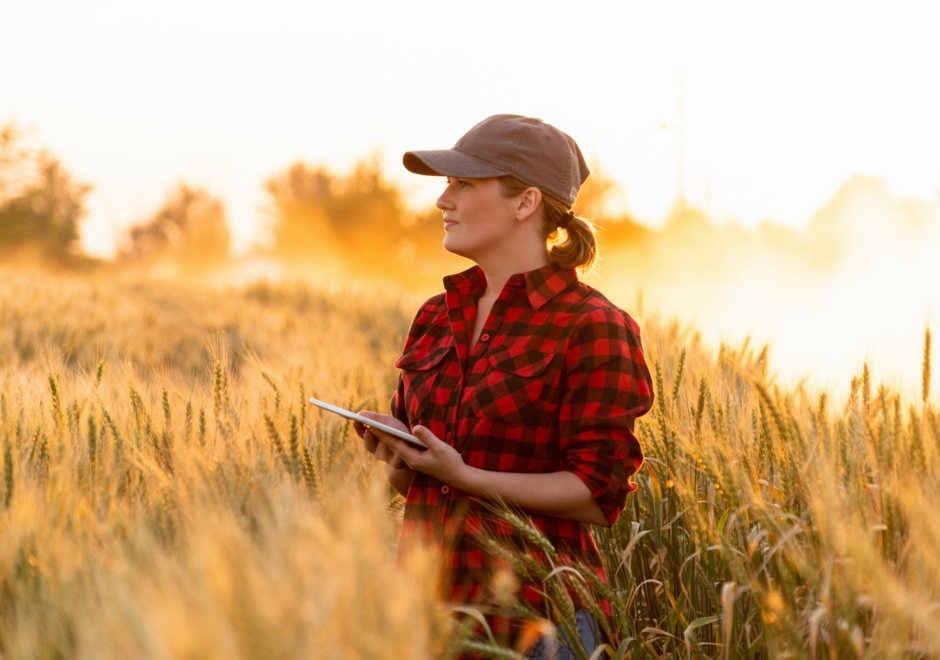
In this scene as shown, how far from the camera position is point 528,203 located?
2.03 m

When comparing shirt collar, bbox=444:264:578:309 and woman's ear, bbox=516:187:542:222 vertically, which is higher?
woman's ear, bbox=516:187:542:222

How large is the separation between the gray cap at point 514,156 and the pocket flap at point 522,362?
470 mm

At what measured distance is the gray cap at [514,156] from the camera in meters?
1.96

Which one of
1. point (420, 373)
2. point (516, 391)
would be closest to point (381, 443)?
point (420, 373)

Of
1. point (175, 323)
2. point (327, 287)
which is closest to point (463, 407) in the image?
point (175, 323)

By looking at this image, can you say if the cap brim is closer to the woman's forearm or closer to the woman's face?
the woman's face

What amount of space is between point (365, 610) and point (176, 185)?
136 feet

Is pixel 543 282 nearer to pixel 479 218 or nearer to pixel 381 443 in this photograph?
pixel 479 218

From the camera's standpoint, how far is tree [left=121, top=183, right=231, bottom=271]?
38188mm

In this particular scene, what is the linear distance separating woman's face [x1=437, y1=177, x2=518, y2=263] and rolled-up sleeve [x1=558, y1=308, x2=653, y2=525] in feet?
1.19

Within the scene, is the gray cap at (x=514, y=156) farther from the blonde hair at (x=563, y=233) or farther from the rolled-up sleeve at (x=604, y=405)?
the rolled-up sleeve at (x=604, y=405)

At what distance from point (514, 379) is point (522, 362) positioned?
5 cm

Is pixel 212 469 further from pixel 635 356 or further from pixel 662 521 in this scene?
pixel 662 521

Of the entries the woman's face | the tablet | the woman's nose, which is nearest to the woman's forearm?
the tablet
